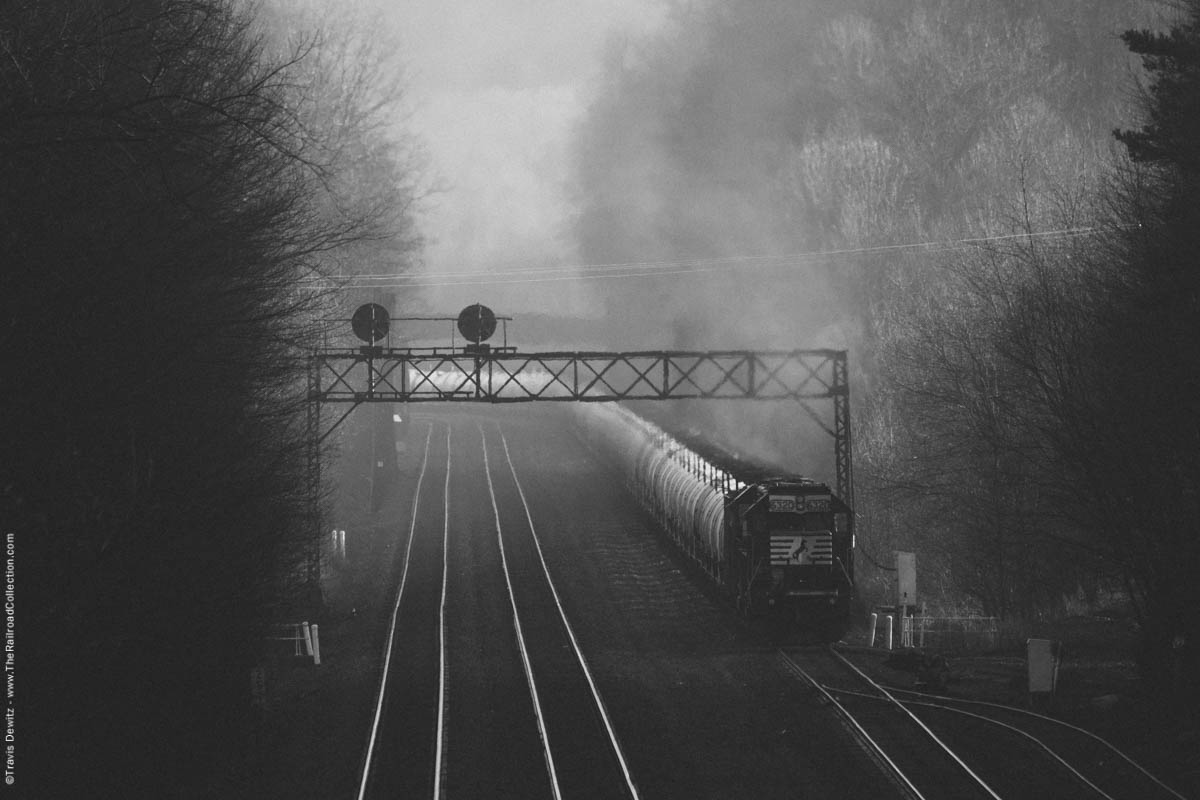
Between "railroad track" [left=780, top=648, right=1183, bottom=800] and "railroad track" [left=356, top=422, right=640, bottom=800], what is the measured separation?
3.83m

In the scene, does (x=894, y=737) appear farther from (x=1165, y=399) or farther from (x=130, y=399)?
(x=130, y=399)

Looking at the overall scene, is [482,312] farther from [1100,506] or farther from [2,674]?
[2,674]

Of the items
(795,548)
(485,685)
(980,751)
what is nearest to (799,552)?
(795,548)

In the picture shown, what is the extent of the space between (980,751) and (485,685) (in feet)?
30.5

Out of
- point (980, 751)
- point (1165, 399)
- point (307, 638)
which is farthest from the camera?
point (307, 638)

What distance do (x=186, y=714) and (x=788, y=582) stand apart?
1423cm

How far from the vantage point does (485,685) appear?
24.8 m

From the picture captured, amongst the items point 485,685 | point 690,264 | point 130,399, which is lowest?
point 485,685

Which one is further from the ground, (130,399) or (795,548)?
(130,399)

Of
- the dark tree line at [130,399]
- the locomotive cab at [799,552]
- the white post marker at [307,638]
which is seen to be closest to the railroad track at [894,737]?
the locomotive cab at [799,552]

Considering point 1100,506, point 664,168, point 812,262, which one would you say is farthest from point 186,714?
point 664,168

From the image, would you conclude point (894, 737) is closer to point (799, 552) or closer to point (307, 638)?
point (799, 552)

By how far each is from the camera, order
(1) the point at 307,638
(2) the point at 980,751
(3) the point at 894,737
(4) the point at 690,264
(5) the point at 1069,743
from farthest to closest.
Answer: (4) the point at 690,264 < (1) the point at 307,638 < (3) the point at 894,737 < (5) the point at 1069,743 < (2) the point at 980,751

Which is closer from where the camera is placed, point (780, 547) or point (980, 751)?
point (980, 751)
